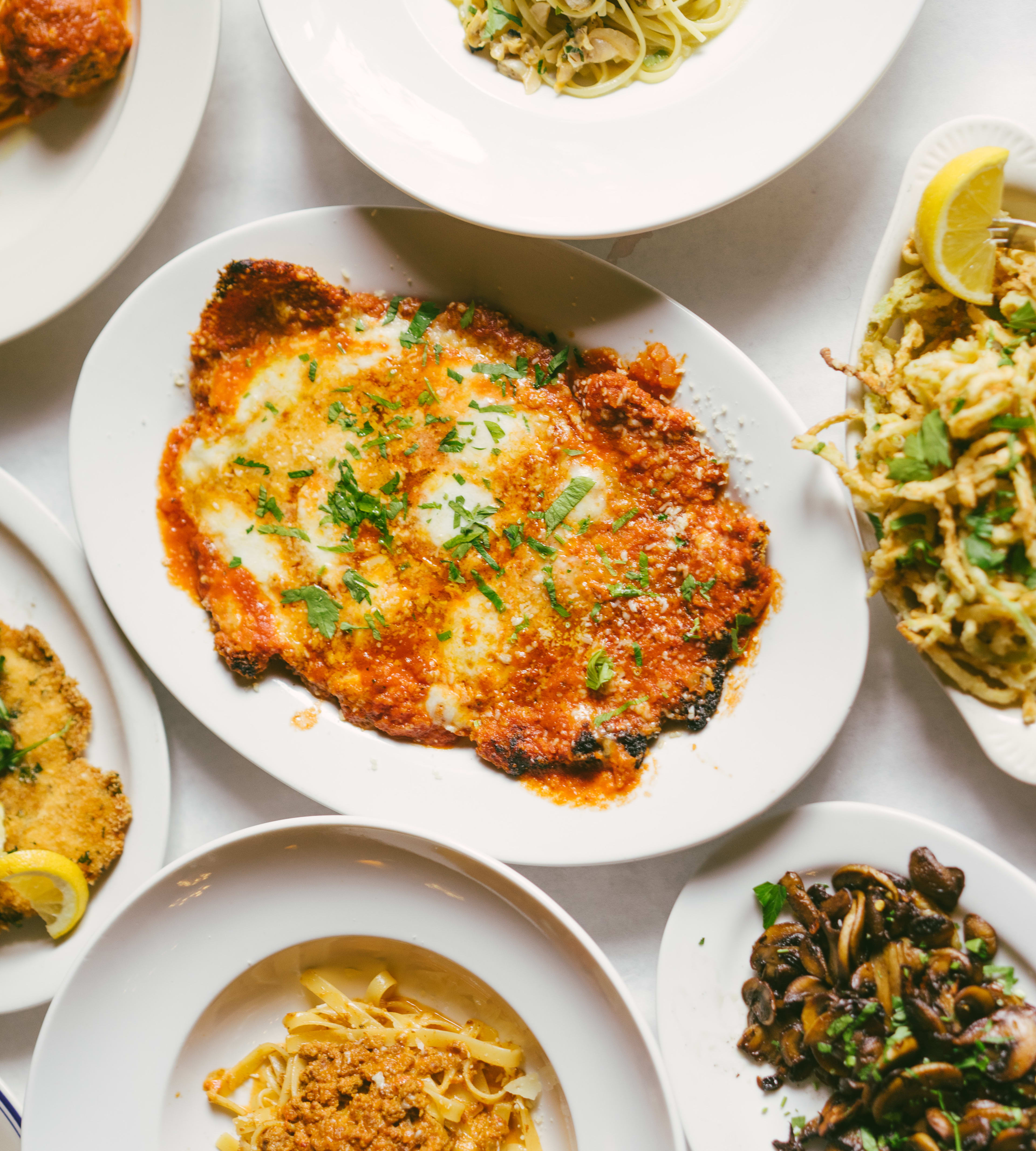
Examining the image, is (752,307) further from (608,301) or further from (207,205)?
(207,205)

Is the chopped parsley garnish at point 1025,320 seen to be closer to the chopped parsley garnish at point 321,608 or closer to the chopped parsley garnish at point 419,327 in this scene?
the chopped parsley garnish at point 419,327

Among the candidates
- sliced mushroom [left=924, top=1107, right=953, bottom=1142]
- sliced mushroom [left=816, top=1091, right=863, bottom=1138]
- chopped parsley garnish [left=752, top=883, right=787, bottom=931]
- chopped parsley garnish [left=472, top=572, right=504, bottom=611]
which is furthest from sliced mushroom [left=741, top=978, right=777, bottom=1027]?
chopped parsley garnish [left=472, top=572, right=504, bottom=611]

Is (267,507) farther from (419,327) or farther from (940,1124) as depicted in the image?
(940,1124)

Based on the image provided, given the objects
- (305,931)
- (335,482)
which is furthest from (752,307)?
(305,931)

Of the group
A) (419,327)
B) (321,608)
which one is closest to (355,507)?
(321,608)

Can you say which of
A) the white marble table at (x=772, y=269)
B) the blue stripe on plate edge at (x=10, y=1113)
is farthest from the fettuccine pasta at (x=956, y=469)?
the blue stripe on plate edge at (x=10, y=1113)

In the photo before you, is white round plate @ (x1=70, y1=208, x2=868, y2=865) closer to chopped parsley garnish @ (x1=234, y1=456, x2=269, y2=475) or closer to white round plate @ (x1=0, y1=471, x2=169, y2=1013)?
white round plate @ (x1=0, y1=471, x2=169, y2=1013)
